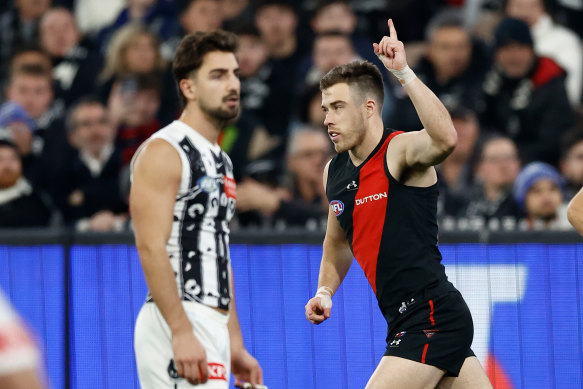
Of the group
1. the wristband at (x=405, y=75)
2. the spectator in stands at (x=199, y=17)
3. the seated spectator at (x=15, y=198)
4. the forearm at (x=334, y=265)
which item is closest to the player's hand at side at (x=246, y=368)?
the forearm at (x=334, y=265)

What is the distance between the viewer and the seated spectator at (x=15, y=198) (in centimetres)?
859

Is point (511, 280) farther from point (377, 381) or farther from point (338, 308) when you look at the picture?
point (377, 381)

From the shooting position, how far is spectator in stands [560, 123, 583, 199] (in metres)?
8.43

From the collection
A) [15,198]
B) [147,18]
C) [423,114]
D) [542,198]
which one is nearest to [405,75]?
[423,114]

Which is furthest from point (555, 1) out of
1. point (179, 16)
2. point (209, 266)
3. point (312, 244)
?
point (209, 266)

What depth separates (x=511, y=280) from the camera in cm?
645

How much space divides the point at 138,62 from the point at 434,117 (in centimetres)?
671

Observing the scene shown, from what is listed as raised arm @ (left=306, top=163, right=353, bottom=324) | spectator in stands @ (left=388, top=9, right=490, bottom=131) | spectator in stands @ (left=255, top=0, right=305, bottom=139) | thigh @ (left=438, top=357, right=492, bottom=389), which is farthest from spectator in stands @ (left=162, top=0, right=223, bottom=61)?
thigh @ (left=438, top=357, right=492, bottom=389)

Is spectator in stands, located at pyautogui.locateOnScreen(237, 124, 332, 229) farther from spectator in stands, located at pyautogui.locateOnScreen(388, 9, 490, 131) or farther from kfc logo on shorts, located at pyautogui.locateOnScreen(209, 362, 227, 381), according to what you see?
kfc logo on shorts, located at pyautogui.locateOnScreen(209, 362, 227, 381)

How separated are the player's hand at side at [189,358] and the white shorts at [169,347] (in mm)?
91

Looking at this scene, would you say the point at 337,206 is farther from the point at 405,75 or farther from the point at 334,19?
the point at 334,19

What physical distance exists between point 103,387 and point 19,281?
41.2 inches

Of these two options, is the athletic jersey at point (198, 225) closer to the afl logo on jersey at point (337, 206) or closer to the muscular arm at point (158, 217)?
the muscular arm at point (158, 217)

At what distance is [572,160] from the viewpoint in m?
8.53
